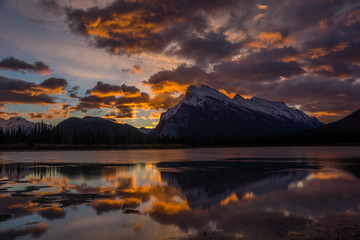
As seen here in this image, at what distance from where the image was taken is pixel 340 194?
78.7 ft

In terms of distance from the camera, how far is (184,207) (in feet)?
66.1

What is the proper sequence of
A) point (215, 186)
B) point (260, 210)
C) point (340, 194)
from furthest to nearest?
point (215, 186), point (340, 194), point (260, 210)

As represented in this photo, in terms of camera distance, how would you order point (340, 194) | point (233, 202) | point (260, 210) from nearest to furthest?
1. point (260, 210)
2. point (233, 202)
3. point (340, 194)

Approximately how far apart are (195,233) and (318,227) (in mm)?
6520

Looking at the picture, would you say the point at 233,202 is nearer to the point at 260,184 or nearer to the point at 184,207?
the point at 184,207

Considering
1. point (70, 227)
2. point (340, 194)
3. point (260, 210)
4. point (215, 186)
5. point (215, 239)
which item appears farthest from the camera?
point (215, 186)

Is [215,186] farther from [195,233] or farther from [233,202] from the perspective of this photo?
[195,233]

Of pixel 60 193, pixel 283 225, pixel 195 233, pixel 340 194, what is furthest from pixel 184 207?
pixel 340 194

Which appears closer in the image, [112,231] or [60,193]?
[112,231]

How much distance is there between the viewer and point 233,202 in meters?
21.6

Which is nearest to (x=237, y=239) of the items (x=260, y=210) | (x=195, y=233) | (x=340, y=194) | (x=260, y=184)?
(x=195, y=233)

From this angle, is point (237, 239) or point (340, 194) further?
point (340, 194)

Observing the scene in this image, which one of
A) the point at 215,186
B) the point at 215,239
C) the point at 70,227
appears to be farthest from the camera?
the point at 215,186

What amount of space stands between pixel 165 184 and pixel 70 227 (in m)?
15.5
